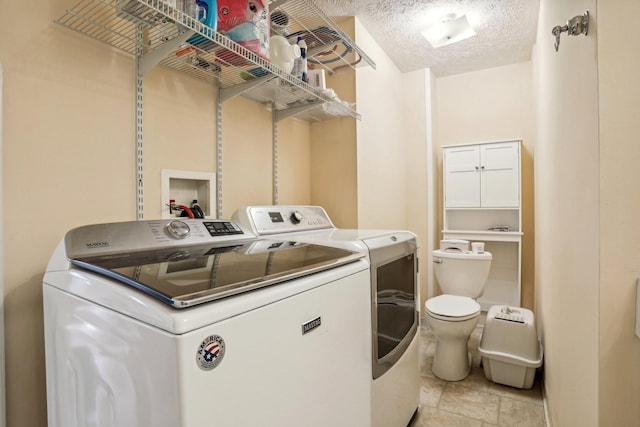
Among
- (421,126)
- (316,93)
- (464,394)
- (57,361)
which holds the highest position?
(421,126)

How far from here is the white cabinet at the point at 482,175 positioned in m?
2.87

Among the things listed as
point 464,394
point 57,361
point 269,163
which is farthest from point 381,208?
point 57,361

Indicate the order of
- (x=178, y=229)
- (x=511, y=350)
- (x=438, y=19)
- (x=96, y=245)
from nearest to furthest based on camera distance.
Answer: (x=96, y=245) → (x=178, y=229) → (x=511, y=350) → (x=438, y=19)

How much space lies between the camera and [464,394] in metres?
1.98

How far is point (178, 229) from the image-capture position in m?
1.15

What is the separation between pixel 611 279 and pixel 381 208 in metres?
1.83

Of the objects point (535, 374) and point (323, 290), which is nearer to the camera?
point (323, 290)

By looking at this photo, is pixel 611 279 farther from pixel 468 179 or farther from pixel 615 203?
pixel 468 179

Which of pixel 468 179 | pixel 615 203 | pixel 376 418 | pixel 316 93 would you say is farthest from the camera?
pixel 468 179

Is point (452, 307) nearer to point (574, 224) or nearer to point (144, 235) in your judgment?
point (574, 224)

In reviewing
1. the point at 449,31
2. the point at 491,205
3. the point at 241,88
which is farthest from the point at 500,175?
the point at 241,88

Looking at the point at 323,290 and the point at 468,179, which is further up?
the point at 468,179

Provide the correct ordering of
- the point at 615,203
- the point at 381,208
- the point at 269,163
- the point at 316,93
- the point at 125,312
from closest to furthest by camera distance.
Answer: the point at 125,312 → the point at 615,203 → the point at 316,93 → the point at 269,163 → the point at 381,208

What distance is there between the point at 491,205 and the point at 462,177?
14.8 inches
